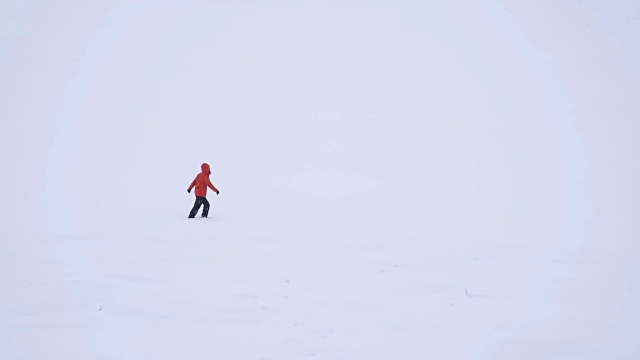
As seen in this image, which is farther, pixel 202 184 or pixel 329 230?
pixel 202 184

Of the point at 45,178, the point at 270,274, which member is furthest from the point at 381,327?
the point at 45,178

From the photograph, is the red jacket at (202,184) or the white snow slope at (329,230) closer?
the white snow slope at (329,230)

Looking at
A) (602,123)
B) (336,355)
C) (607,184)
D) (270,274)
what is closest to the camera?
(336,355)

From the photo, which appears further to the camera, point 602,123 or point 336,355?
point 602,123

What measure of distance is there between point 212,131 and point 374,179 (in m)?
36.8

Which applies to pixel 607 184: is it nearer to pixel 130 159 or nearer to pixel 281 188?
pixel 281 188

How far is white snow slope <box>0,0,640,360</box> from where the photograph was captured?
21.3 feet

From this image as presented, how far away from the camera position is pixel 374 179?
135 feet

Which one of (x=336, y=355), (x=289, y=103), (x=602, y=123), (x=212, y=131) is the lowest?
(x=336, y=355)

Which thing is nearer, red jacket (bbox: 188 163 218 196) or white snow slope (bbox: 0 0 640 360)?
white snow slope (bbox: 0 0 640 360)

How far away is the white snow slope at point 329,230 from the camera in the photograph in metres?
6.48

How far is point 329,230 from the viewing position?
15.1 metres

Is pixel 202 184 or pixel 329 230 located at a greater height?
pixel 202 184

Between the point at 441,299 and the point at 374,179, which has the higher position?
the point at 374,179
